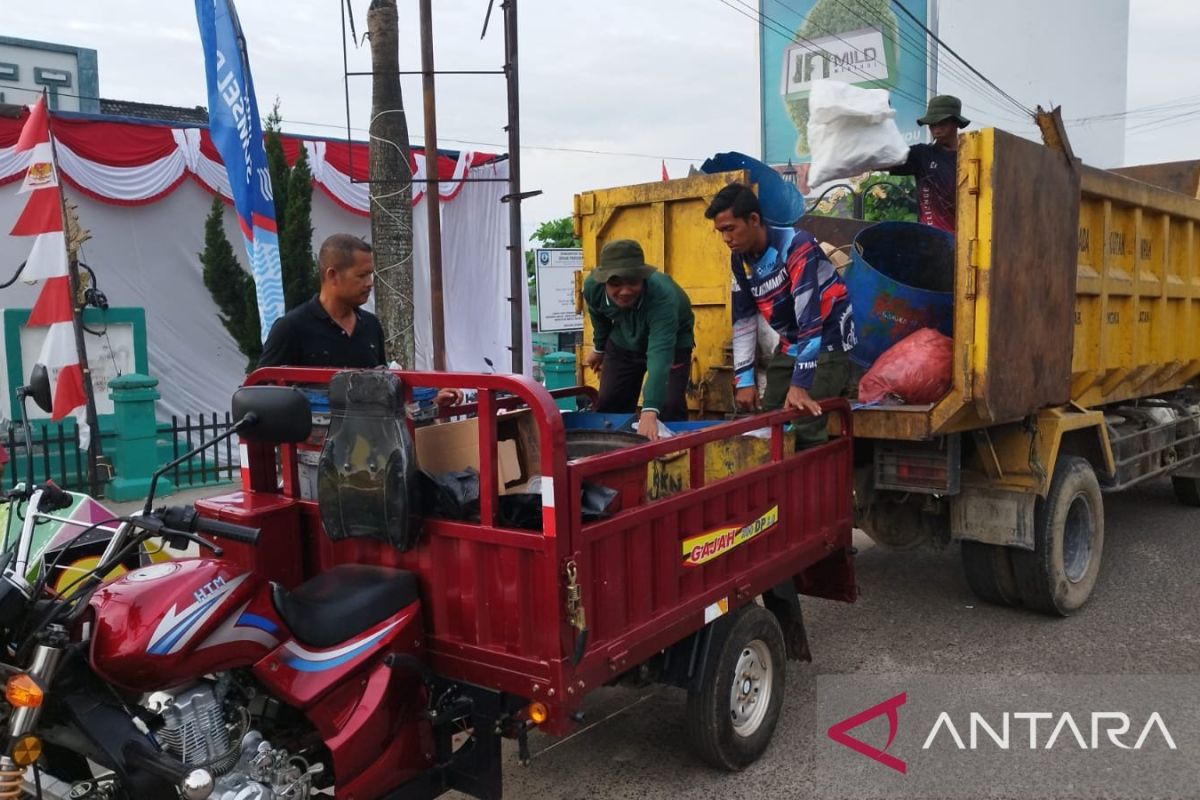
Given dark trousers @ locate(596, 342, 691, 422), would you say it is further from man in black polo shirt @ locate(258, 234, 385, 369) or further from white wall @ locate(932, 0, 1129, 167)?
white wall @ locate(932, 0, 1129, 167)

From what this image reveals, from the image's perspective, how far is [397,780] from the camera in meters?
2.81

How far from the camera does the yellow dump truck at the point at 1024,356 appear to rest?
14.6 ft

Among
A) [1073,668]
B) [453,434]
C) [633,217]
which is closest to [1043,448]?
[1073,668]

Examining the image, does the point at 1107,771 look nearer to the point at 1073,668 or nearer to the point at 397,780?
the point at 1073,668

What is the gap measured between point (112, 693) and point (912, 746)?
10.1 feet

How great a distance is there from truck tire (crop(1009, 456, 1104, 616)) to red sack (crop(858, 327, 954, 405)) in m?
1.04

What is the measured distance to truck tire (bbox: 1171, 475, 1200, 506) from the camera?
8008 millimetres

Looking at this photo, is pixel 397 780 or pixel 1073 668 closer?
pixel 397 780

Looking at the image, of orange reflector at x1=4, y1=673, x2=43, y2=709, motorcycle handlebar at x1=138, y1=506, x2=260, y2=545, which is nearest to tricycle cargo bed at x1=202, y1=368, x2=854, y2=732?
motorcycle handlebar at x1=138, y1=506, x2=260, y2=545

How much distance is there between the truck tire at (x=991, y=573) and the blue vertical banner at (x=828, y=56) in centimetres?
3358

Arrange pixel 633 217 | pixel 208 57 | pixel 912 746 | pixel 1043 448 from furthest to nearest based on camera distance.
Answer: pixel 208 57 → pixel 633 217 → pixel 1043 448 → pixel 912 746

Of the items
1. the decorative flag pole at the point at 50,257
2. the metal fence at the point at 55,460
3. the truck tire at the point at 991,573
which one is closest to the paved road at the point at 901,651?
the truck tire at the point at 991,573

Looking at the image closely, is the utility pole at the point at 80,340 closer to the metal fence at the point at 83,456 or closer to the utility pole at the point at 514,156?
the metal fence at the point at 83,456

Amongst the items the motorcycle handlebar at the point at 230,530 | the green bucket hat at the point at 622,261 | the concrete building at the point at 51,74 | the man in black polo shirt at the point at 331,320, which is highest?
the concrete building at the point at 51,74
